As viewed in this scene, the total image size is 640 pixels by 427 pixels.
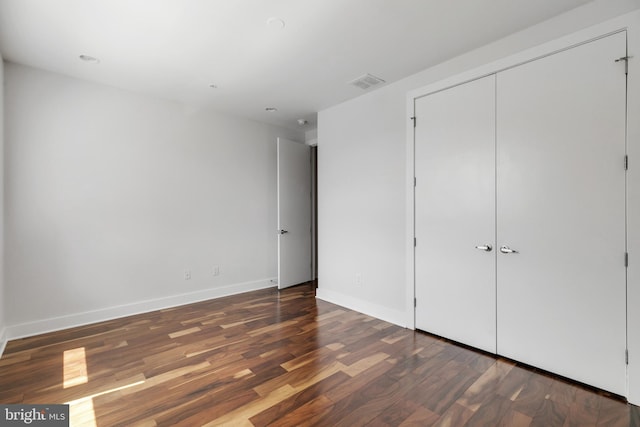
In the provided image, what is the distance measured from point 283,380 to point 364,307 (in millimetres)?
1678

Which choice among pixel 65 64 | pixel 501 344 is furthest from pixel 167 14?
pixel 501 344

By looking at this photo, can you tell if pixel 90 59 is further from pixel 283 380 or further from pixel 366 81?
pixel 283 380

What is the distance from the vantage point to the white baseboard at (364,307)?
3.28 metres

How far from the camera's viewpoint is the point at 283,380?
86.0 inches

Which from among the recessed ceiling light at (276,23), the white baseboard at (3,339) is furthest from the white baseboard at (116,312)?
the recessed ceiling light at (276,23)

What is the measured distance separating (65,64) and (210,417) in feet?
11.5

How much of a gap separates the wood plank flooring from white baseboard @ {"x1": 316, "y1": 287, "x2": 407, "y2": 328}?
0.13 metres

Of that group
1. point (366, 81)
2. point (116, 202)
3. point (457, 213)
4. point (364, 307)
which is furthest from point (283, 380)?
point (366, 81)

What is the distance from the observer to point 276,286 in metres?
4.97

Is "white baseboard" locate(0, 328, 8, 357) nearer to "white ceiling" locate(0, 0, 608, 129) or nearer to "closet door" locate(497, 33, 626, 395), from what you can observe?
"white ceiling" locate(0, 0, 608, 129)

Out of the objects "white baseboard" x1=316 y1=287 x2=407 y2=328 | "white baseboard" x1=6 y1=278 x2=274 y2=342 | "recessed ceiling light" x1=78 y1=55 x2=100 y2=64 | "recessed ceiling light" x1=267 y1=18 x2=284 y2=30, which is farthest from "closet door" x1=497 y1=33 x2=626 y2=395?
"recessed ceiling light" x1=78 y1=55 x2=100 y2=64

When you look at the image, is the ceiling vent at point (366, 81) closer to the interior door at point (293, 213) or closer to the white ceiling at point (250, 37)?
the white ceiling at point (250, 37)

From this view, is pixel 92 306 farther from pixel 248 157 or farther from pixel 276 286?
pixel 248 157

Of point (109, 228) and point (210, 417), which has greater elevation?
point (109, 228)
